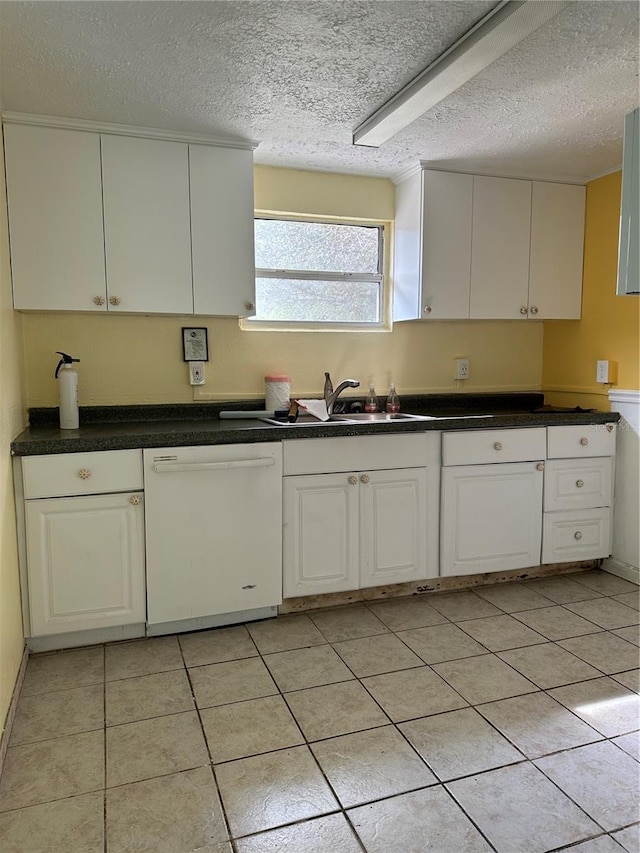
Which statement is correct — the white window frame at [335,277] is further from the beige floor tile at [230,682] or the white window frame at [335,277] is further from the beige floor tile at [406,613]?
the beige floor tile at [230,682]

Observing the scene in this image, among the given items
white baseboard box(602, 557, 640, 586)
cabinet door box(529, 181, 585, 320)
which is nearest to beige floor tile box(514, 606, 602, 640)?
white baseboard box(602, 557, 640, 586)

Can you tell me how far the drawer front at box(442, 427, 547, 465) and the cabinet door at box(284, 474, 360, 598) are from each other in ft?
1.67

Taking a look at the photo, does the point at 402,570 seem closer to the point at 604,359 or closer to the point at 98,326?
the point at 604,359

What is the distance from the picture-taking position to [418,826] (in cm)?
148

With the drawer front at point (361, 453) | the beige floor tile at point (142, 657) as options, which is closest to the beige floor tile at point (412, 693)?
the beige floor tile at point (142, 657)

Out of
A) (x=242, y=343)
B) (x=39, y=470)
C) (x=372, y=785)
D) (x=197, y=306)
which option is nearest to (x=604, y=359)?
(x=242, y=343)

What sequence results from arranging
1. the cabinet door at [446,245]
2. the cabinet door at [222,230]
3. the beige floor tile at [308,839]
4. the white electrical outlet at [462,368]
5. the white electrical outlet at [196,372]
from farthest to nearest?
the white electrical outlet at [462,368] < the cabinet door at [446,245] < the white electrical outlet at [196,372] < the cabinet door at [222,230] < the beige floor tile at [308,839]

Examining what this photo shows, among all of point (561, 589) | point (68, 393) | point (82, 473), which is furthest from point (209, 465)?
point (561, 589)

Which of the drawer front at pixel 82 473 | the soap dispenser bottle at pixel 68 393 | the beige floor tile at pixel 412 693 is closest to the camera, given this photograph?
the beige floor tile at pixel 412 693

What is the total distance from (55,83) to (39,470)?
4.53 ft

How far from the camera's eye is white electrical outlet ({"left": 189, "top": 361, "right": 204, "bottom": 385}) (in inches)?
118

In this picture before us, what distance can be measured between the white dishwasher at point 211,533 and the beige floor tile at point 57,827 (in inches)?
35.1

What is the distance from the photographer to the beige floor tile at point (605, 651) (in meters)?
2.25

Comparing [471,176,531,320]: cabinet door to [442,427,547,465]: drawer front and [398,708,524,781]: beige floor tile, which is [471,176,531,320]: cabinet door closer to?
[442,427,547,465]: drawer front
